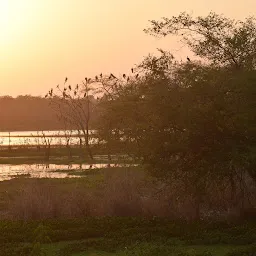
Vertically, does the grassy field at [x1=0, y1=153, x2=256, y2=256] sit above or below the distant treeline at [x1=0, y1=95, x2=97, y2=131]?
below

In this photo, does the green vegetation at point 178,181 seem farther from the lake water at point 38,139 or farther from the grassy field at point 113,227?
the lake water at point 38,139

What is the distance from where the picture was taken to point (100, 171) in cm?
3866

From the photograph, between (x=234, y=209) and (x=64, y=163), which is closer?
(x=234, y=209)

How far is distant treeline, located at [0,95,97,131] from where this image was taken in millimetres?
131500

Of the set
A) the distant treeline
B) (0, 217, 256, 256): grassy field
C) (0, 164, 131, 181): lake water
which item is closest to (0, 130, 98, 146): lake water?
the distant treeline

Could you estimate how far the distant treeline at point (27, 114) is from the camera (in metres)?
132

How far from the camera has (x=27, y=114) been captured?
477ft

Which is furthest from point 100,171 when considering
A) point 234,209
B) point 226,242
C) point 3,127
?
point 3,127

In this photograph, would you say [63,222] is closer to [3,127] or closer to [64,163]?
[64,163]

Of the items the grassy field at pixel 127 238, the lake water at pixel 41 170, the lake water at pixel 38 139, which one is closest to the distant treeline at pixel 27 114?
the lake water at pixel 38 139

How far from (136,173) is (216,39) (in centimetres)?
636

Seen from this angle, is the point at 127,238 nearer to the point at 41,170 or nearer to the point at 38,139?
the point at 41,170

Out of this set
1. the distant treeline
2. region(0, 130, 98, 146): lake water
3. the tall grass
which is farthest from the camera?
the distant treeline

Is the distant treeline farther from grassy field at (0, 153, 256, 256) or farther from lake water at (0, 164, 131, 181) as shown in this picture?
grassy field at (0, 153, 256, 256)
